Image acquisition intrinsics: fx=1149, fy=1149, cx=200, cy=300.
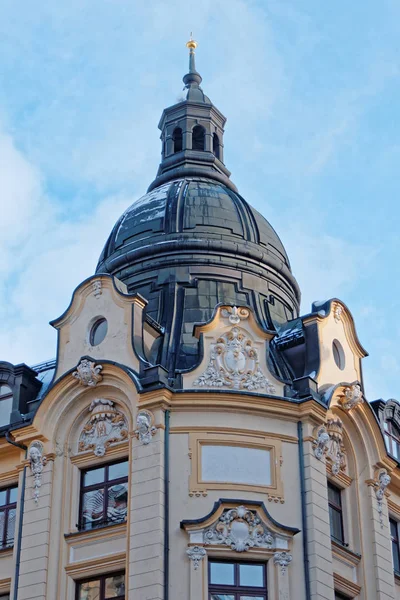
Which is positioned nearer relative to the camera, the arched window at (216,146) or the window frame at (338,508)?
the window frame at (338,508)

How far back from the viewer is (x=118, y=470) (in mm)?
32438

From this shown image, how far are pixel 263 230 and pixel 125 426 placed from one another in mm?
10784

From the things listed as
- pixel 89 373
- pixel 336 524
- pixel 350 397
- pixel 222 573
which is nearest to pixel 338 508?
pixel 336 524

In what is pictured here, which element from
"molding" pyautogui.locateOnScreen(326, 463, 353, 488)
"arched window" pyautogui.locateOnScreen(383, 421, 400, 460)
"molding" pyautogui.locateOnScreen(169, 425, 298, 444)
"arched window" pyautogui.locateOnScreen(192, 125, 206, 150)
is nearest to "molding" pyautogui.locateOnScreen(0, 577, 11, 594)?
"molding" pyautogui.locateOnScreen(169, 425, 298, 444)

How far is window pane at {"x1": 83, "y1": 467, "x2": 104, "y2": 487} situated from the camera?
32750mm

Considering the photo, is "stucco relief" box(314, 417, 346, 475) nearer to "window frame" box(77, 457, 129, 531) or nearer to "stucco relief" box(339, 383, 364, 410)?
"stucco relief" box(339, 383, 364, 410)

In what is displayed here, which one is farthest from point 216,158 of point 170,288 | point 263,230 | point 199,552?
point 199,552

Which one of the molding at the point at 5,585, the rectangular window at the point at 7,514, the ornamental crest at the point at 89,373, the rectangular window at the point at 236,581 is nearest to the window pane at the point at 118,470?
the ornamental crest at the point at 89,373

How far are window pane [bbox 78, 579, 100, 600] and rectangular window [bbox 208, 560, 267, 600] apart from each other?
10.6ft

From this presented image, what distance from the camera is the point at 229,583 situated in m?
30.1

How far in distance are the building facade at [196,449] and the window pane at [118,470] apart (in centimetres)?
9

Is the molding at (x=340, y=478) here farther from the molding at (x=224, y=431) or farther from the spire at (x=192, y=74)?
the spire at (x=192, y=74)

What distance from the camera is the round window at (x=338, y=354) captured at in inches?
1407

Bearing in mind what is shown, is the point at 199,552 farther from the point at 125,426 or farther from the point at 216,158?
the point at 216,158
